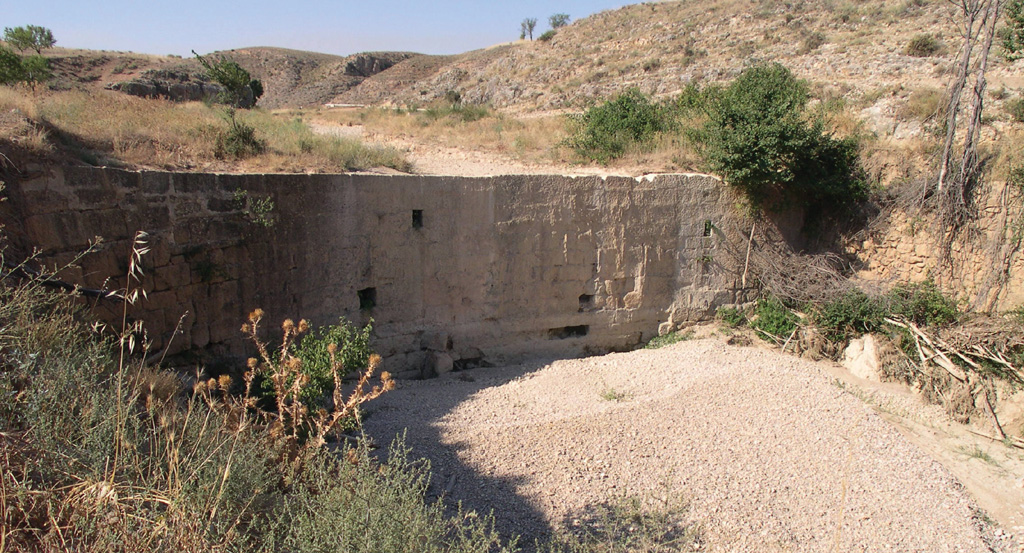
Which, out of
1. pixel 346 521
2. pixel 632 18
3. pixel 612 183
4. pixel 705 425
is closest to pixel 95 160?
pixel 346 521

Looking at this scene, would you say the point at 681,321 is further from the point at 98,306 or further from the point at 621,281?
the point at 98,306

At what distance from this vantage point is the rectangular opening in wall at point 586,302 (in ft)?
28.7

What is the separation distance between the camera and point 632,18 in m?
29.7

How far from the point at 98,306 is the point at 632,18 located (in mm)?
29775

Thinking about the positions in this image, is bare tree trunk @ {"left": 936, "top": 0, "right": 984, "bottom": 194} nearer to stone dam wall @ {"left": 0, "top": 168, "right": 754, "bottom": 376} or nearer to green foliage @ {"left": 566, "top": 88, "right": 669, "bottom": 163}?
stone dam wall @ {"left": 0, "top": 168, "right": 754, "bottom": 376}

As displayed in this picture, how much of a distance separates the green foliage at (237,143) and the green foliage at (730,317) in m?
7.28

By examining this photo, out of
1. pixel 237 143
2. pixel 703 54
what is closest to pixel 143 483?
pixel 237 143

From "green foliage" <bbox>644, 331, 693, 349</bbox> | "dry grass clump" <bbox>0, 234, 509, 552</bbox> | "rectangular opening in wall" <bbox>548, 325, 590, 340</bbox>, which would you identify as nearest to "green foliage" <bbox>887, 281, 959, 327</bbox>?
"green foliage" <bbox>644, 331, 693, 349</bbox>

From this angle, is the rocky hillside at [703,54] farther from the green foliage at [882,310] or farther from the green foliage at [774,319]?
the green foliage at [774,319]

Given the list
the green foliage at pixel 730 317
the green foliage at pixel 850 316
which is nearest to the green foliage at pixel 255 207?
the green foliage at pixel 730 317

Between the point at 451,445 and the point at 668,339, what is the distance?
473cm

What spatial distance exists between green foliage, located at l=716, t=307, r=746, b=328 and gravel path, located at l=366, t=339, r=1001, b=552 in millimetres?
1644

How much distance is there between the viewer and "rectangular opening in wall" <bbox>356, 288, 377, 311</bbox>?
7453 millimetres

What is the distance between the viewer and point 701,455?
18.9 ft
